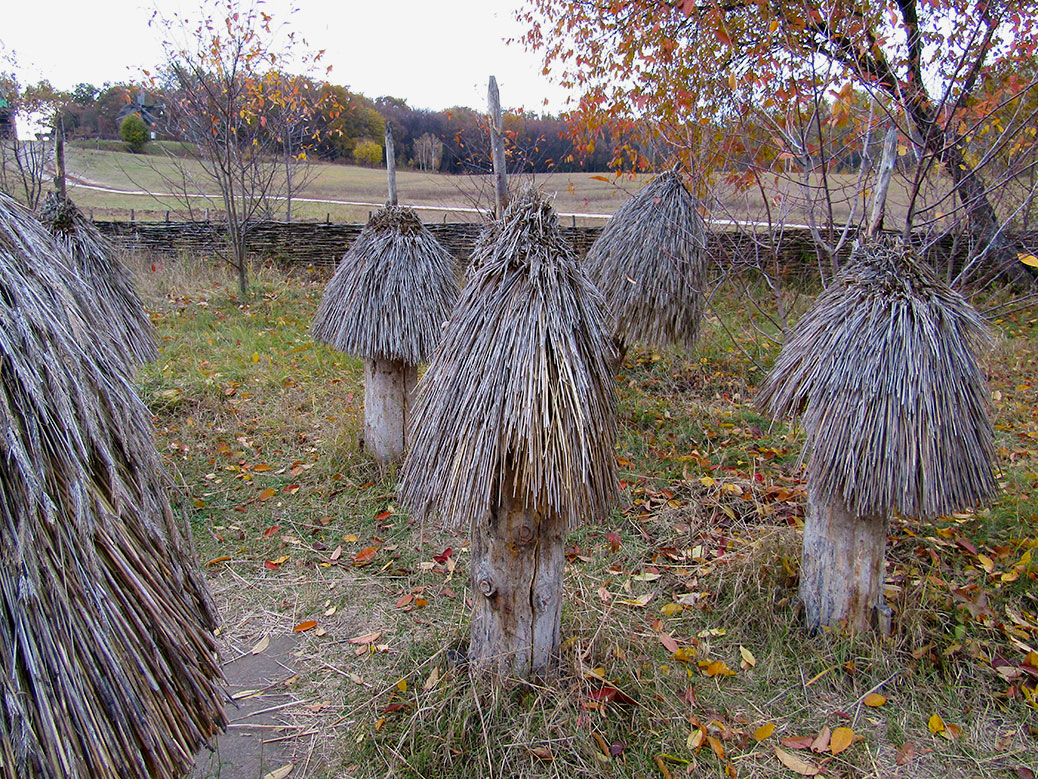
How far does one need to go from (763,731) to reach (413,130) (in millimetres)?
17900

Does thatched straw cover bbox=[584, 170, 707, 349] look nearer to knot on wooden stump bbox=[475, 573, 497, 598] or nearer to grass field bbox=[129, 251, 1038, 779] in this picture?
grass field bbox=[129, 251, 1038, 779]

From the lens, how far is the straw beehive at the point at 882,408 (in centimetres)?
299

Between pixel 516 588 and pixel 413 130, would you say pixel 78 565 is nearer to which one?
pixel 516 588

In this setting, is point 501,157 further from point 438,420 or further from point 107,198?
point 107,198

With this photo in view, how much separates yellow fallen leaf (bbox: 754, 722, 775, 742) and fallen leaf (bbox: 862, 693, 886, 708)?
0.55 metres

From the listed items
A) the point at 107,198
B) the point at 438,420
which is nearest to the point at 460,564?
the point at 438,420

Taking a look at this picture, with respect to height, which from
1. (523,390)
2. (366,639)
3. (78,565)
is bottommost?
(366,639)

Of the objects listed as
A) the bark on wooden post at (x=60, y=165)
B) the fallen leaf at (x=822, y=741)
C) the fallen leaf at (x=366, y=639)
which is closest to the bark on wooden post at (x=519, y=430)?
the fallen leaf at (x=366, y=639)

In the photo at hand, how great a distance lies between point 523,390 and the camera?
2531 millimetres

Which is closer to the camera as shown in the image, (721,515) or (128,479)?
(128,479)

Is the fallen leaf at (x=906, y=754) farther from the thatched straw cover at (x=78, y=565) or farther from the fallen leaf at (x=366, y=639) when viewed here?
the thatched straw cover at (x=78, y=565)

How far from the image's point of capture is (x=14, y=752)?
122cm

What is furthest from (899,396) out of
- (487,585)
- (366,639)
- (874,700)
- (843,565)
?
(366,639)

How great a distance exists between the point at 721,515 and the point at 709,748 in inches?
84.0
